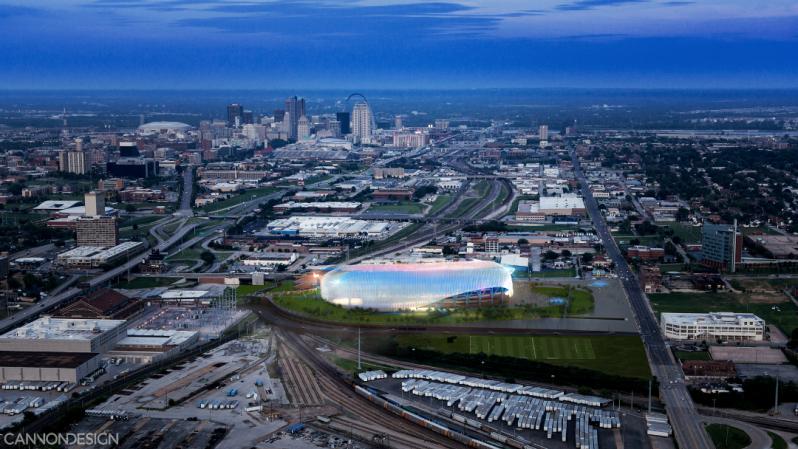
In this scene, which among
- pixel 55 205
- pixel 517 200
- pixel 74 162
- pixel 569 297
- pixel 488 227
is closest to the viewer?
pixel 569 297

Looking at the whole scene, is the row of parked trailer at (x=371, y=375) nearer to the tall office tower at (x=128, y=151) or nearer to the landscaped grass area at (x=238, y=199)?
the landscaped grass area at (x=238, y=199)

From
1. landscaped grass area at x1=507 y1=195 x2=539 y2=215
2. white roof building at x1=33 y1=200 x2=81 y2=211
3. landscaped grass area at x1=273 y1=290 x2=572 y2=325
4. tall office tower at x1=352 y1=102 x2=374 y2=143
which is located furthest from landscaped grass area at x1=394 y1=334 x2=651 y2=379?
tall office tower at x1=352 y1=102 x2=374 y2=143

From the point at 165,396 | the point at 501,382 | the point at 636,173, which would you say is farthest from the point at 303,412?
the point at 636,173

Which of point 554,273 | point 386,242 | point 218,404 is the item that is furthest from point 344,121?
point 218,404

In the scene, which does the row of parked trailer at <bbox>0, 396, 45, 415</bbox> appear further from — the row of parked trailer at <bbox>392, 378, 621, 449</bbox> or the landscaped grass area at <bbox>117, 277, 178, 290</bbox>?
the landscaped grass area at <bbox>117, 277, 178, 290</bbox>

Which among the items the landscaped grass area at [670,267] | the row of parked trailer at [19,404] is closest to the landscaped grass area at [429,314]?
the landscaped grass area at [670,267]

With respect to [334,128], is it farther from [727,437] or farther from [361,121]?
[727,437]
